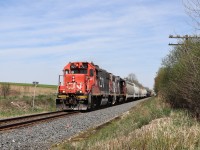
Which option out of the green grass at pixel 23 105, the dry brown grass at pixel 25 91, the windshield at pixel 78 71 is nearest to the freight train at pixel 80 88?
the windshield at pixel 78 71

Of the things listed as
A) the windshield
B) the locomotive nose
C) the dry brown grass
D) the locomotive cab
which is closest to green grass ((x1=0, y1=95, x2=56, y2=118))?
the locomotive cab

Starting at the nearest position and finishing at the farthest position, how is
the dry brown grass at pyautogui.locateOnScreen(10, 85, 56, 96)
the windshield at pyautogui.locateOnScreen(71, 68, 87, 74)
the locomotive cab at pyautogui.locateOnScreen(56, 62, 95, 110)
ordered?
1. the locomotive cab at pyautogui.locateOnScreen(56, 62, 95, 110)
2. the windshield at pyautogui.locateOnScreen(71, 68, 87, 74)
3. the dry brown grass at pyautogui.locateOnScreen(10, 85, 56, 96)

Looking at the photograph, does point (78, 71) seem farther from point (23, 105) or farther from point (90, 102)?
point (23, 105)

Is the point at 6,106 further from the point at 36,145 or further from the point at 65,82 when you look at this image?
the point at 36,145

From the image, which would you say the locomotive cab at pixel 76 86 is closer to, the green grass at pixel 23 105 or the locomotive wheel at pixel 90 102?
the locomotive wheel at pixel 90 102

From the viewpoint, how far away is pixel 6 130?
14633 mm

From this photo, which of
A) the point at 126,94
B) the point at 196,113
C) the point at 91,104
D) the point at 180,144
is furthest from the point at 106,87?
the point at 180,144

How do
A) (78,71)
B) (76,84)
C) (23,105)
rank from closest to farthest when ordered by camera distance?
(76,84) → (78,71) → (23,105)

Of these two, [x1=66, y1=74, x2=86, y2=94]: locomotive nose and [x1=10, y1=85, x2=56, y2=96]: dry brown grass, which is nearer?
[x1=66, y1=74, x2=86, y2=94]: locomotive nose

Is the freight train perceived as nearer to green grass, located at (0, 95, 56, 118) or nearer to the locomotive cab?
the locomotive cab

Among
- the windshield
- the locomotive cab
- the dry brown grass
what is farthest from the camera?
the dry brown grass

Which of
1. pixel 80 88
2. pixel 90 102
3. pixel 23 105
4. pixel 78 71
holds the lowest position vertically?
pixel 23 105

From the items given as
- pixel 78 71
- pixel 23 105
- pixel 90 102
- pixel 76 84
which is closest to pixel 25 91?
pixel 23 105

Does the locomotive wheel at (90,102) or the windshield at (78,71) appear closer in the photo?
the locomotive wheel at (90,102)
